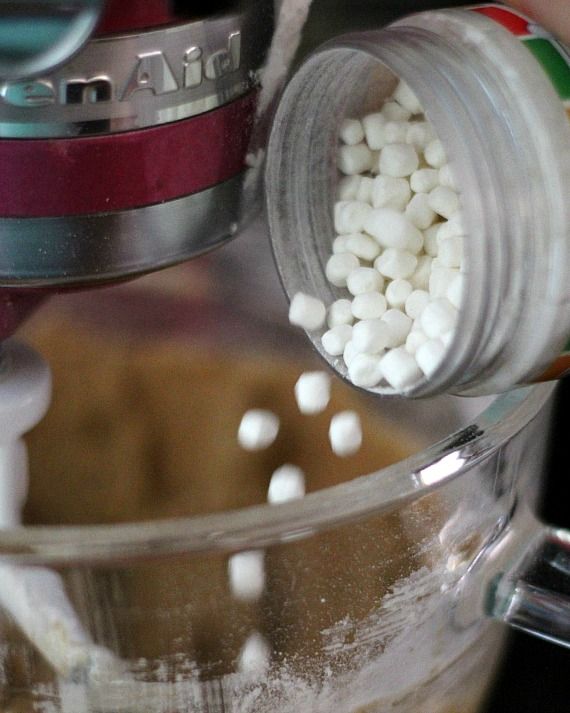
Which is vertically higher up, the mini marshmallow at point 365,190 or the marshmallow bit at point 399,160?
the marshmallow bit at point 399,160

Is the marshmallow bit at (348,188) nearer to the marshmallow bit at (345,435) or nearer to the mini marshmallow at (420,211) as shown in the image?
the mini marshmallow at (420,211)

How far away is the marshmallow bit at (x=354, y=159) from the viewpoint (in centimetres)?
41

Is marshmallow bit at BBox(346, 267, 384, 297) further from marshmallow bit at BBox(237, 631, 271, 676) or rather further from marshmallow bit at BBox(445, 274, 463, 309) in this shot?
marshmallow bit at BBox(237, 631, 271, 676)

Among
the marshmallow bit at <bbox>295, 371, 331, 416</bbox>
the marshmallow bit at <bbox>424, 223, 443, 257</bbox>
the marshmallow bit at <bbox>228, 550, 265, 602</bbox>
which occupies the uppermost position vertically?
the marshmallow bit at <bbox>424, 223, 443, 257</bbox>

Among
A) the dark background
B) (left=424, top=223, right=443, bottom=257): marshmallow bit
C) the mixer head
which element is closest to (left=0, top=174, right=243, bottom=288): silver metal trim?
the mixer head

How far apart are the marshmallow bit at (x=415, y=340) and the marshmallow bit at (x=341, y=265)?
0.15 ft

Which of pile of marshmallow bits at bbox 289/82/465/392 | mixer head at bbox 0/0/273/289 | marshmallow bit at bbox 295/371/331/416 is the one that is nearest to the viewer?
mixer head at bbox 0/0/273/289

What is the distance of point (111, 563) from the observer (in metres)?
0.28

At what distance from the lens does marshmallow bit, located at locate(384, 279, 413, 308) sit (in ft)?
1.29

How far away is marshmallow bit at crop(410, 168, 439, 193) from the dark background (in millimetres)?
147

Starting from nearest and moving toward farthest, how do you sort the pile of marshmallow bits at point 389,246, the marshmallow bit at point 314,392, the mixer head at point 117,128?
the mixer head at point 117,128 < the pile of marshmallow bits at point 389,246 < the marshmallow bit at point 314,392

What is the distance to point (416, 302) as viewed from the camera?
39 centimetres

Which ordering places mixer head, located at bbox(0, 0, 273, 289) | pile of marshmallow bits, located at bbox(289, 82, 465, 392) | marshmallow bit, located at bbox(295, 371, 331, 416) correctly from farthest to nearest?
marshmallow bit, located at bbox(295, 371, 331, 416), pile of marshmallow bits, located at bbox(289, 82, 465, 392), mixer head, located at bbox(0, 0, 273, 289)

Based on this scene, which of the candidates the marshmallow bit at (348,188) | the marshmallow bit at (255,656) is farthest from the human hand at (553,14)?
the marshmallow bit at (255,656)
